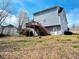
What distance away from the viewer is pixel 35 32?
29.8 m

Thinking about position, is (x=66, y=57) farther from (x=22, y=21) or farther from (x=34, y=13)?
(x=22, y=21)

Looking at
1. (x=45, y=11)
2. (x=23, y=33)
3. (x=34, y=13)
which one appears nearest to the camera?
(x=23, y=33)

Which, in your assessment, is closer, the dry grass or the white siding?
the dry grass

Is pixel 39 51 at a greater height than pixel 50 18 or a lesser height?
lesser

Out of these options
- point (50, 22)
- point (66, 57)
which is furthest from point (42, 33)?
point (66, 57)

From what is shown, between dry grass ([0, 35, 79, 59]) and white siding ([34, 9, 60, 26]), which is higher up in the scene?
white siding ([34, 9, 60, 26])

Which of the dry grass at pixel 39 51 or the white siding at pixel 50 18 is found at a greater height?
the white siding at pixel 50 18

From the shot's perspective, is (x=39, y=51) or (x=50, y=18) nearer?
(x=39, y=51)

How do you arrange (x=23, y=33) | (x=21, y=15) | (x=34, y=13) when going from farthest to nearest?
1. (x=21, y=15)
2. (x=34, y=13)
3. (x=23, y=33)

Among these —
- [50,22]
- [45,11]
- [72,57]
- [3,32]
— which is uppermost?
[45,11]

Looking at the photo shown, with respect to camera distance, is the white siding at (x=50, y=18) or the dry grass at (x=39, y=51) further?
the white siding at (x=50, y=18)

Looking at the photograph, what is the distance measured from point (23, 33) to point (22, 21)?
23477 millimetres

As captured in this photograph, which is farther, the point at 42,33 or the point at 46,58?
the point at 42,33

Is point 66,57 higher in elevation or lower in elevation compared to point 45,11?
lower
